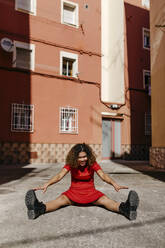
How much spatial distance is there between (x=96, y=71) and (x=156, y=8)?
14.8 feet

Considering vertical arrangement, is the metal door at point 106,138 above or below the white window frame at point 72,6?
→ below

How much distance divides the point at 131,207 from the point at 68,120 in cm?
997

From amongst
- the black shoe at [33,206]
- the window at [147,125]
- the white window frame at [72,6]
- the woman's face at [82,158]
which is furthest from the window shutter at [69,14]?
the black shoe at [33,206]

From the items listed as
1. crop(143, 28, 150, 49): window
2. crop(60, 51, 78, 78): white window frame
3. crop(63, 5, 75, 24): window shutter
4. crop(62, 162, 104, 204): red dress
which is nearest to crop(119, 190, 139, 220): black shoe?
crop(62, 162, 104, 204): red dress

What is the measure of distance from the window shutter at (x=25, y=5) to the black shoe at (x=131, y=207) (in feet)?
38.3

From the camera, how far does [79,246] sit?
2.34 m

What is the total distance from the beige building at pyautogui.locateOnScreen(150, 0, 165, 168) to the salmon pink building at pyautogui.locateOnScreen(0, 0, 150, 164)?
3.71 metres

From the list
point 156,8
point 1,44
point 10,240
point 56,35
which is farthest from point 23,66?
point 10,240

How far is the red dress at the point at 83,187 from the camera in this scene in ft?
11.2

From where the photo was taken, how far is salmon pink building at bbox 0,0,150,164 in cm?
1162

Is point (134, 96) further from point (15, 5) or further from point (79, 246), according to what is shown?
point (79, 246)

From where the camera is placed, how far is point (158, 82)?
10562mm

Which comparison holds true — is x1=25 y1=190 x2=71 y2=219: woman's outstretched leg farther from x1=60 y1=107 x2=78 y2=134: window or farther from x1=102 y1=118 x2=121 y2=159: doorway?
x1=102 y1=118 x2=121 y2=159: doorway

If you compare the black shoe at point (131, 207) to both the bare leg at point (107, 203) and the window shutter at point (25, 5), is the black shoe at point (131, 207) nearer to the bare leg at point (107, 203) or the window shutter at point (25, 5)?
the bare leg at point (107, 203)
